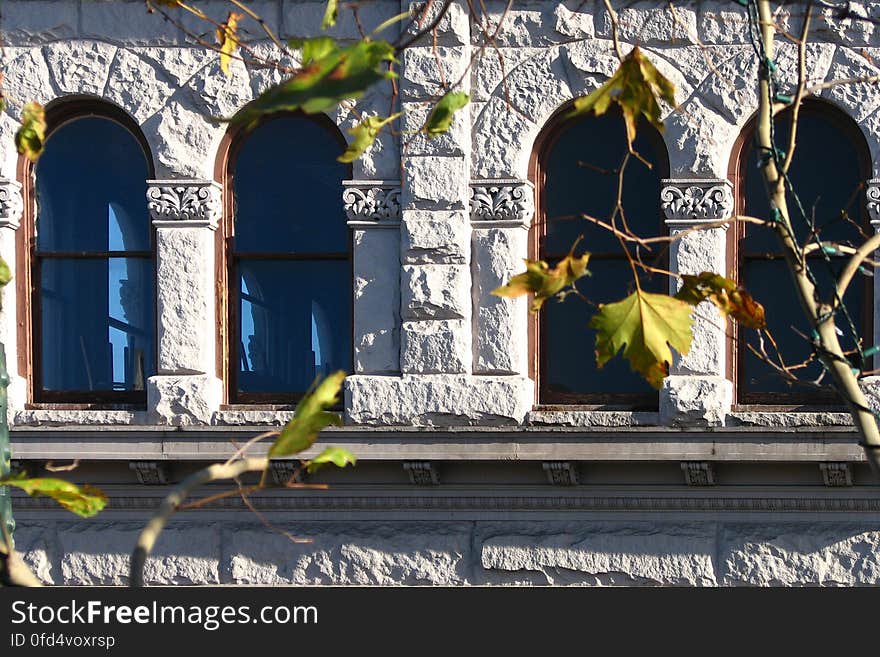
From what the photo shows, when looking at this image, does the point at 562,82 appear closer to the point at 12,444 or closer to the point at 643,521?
the point at 643,521

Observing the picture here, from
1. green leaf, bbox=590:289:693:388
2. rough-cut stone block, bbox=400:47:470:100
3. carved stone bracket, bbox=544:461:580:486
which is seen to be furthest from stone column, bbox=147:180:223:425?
green leaf, bbox=590:289:693:388

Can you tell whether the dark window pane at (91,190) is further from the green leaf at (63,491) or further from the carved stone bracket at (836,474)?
the green leaf at (63,491)

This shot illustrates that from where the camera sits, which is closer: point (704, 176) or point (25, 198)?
point (704, 176)

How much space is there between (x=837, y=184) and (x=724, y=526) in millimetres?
2530

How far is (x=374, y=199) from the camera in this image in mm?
10609

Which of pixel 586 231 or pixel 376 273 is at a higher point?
pixel 586 231

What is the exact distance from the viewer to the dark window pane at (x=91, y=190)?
1115 cm

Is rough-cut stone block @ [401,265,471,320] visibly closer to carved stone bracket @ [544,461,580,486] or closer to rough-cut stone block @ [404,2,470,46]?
carved stone bracket @ [544,461,580,486]

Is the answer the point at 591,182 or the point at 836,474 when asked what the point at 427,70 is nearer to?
the point at 591,182

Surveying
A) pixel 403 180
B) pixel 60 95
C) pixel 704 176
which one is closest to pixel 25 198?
pixel 60 95

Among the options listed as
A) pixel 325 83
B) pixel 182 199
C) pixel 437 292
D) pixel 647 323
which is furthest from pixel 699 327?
pixel 325 83

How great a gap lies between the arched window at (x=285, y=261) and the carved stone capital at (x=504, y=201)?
43.2 inches

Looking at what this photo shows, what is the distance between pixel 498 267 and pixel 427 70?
58.0 inches

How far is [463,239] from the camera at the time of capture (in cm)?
1048
